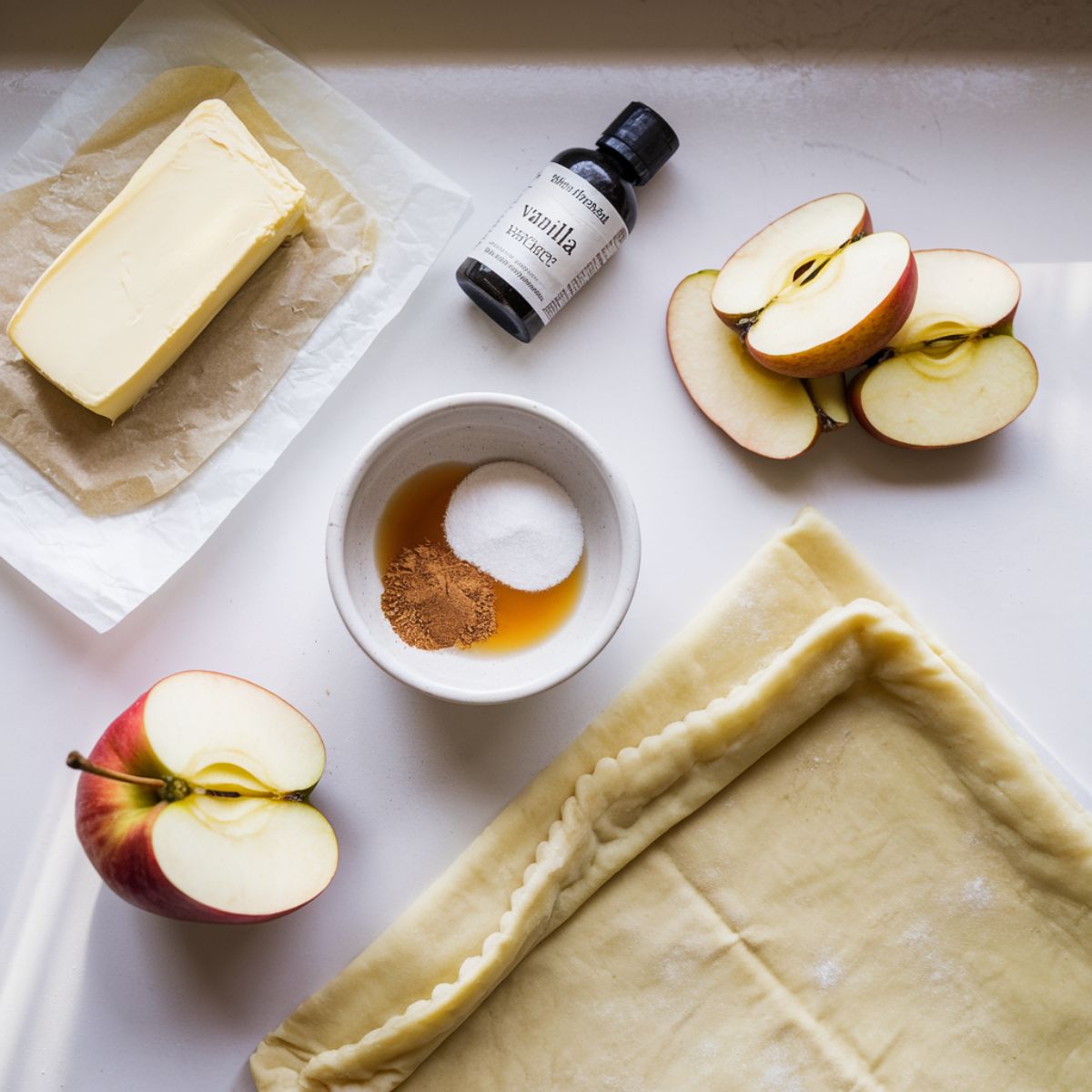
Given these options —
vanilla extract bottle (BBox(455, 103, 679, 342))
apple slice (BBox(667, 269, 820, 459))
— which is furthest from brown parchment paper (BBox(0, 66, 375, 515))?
apple slice (BBox(667, 269, 820, 459))

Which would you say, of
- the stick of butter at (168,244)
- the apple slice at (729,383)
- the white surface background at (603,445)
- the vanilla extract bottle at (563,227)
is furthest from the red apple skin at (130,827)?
the apple slice at (729,383)

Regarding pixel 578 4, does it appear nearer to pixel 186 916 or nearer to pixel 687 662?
pixel 687 662

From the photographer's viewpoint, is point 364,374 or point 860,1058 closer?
point 860,1058

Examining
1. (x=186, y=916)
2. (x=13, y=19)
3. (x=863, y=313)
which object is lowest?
(x=186, y=916)

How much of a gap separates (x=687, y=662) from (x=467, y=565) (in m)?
0.28

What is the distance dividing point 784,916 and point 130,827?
704 millimetres

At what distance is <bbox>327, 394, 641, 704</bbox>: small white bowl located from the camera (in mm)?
1021

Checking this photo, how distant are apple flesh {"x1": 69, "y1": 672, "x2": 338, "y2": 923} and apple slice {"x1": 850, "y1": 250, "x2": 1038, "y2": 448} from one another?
0.77 meters

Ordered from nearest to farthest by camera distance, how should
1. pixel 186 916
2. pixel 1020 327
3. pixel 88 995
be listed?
pixel 186 916
pixel 88 995
pixel 1020 327

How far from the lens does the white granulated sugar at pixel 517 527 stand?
3.60 ft

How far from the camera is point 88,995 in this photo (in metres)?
1.15

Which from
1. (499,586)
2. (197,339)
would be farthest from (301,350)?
(499,586)

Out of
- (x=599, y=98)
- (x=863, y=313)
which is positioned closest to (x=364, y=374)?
(x=599, y=98)

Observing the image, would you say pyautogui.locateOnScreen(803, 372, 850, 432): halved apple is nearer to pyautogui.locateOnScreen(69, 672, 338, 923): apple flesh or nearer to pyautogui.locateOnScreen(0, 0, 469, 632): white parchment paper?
pyautogui.locateOnScreen(0, 0, 469, 632): white parchment paper
